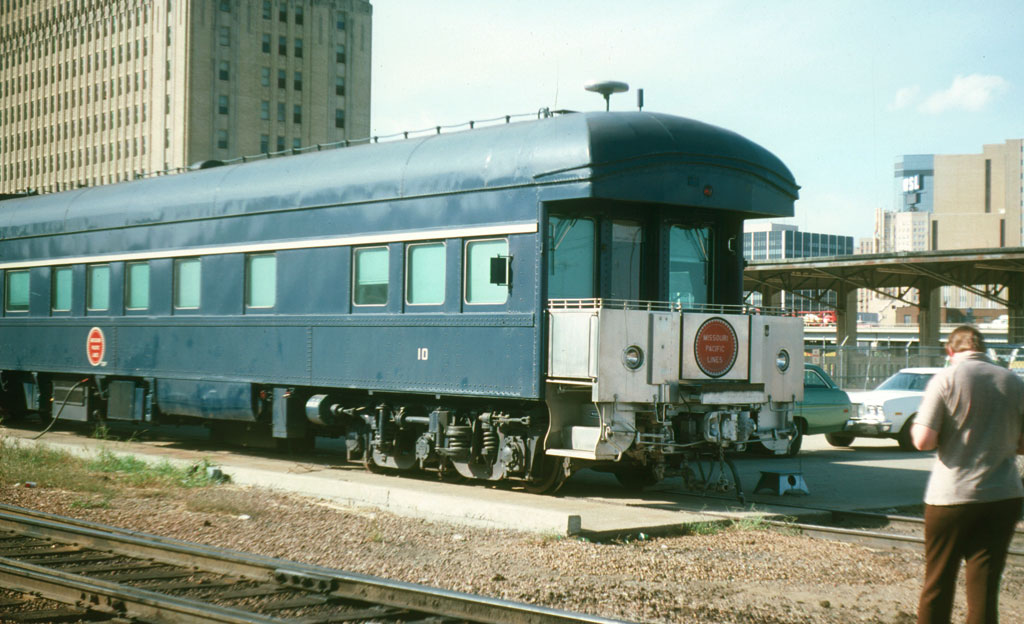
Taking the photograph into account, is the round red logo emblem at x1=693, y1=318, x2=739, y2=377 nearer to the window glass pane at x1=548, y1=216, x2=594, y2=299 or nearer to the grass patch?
the window glass pane at x1=548, y1=216, x2=594, y2=299

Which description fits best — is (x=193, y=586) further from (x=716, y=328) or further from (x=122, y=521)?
(x=716, y=328)

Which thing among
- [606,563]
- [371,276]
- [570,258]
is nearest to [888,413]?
[570,258]

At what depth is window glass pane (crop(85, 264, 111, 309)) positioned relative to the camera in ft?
56.1

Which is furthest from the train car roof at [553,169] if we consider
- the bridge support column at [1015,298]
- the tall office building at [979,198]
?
the tall office building at [979,198]

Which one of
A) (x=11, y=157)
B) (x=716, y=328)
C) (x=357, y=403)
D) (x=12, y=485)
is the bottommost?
(x=12, y=485)

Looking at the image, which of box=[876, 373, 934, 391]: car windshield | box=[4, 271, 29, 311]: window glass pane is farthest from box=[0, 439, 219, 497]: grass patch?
box=[876, 373, 934, 391]: car windshield

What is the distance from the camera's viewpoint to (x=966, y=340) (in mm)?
5664

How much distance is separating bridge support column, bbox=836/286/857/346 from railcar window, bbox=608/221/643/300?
→ 31.3 meters

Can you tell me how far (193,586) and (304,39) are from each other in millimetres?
95872

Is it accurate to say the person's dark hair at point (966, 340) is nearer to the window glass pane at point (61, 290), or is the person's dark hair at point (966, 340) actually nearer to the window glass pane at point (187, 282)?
the window glass pane at point (187, 282)

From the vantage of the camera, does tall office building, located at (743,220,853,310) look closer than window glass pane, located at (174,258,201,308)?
No

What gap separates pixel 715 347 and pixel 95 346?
1036cm

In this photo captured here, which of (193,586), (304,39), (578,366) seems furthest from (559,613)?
(304,39)

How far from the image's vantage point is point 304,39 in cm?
9838
